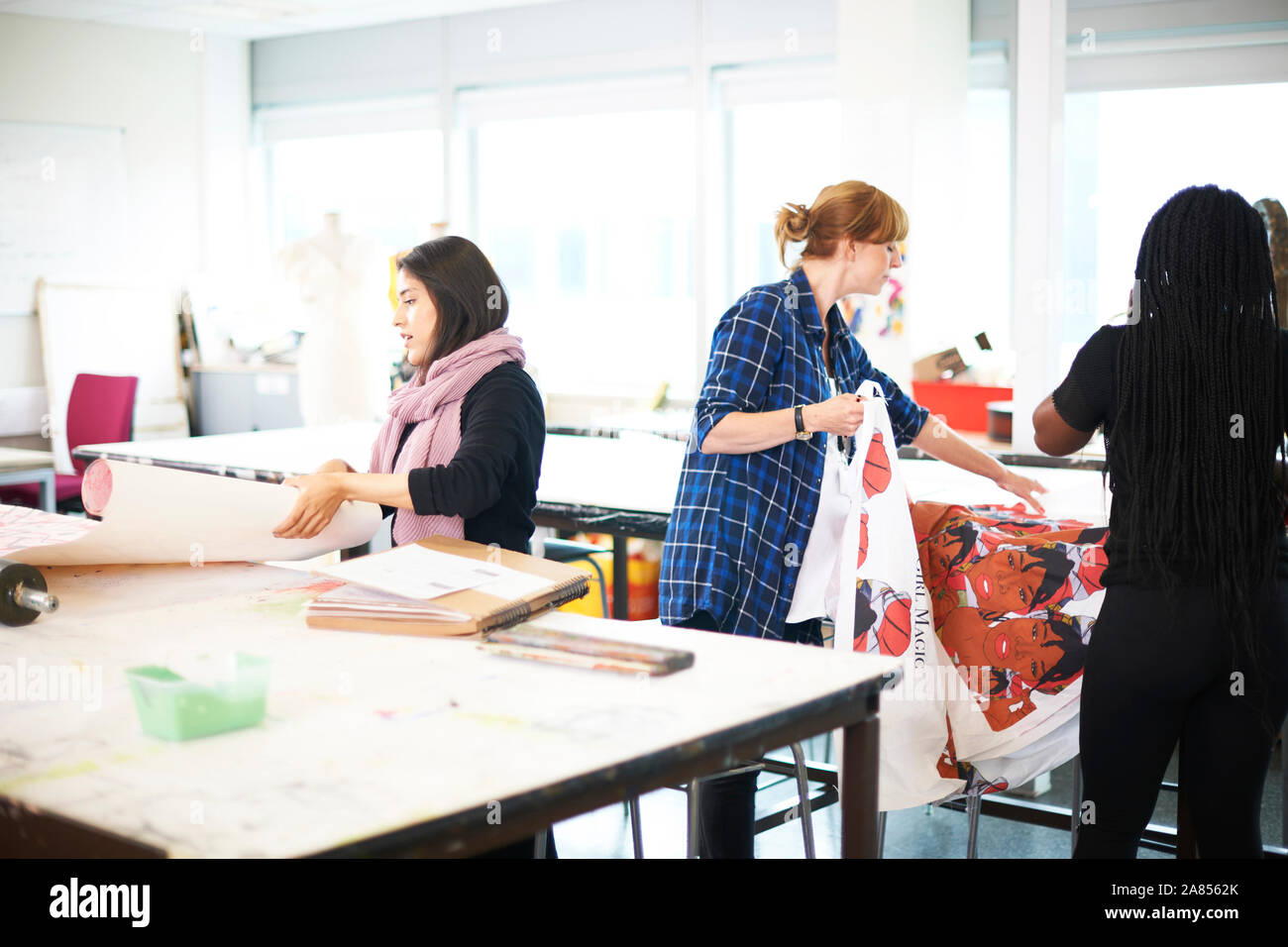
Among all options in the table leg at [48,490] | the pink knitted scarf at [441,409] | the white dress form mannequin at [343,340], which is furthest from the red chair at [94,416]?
the pink knitted scarf at [441,409]

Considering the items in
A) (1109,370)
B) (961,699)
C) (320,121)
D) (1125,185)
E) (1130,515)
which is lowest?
(961,699)

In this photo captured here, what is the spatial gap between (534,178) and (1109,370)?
568 cm

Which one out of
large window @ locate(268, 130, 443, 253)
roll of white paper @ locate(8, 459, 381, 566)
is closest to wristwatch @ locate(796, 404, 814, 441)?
roll of white paper @ locate(8, 459, 381, 566)

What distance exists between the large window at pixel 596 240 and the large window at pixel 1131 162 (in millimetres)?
2018

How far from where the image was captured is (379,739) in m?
1.28

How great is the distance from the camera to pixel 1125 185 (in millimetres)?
5125

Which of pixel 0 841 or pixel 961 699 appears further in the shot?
pixel 961 699

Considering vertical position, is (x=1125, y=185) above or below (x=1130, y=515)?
above

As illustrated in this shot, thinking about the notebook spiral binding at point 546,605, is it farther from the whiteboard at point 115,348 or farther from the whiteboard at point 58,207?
the whiteboard at point 58,207

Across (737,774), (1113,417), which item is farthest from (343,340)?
(1113,417)

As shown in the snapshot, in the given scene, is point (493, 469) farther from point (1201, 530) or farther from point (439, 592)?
point (1201, 530)

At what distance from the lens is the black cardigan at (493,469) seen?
209 centimetres
